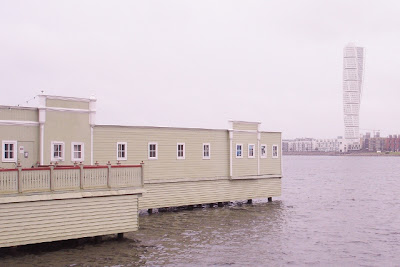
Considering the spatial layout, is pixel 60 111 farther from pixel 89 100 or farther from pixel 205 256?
pixel 205 256

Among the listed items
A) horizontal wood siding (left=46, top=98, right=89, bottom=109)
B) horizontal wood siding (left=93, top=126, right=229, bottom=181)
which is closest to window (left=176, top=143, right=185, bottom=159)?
horizontal wood siding (left=93, top=126, right=229, bottom=181)

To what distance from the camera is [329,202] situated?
162ft

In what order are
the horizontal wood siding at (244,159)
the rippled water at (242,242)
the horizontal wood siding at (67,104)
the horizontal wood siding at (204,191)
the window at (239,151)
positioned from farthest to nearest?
the window at (239,151), the horizontal wood siding at (244,159), the horizontal wood siding at (204,191), the horizontal wood siding at (67,104), the rippled water at (242,242)

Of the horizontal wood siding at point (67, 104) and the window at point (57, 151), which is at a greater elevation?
the horizontal wood siding at point (67, 104)

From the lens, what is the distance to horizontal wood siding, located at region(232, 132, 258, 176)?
1503 inches

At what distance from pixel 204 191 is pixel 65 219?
16.2 metres

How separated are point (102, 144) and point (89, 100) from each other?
3065mm

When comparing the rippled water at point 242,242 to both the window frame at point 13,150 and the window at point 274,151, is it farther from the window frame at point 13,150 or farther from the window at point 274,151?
the window frame at point 13,150

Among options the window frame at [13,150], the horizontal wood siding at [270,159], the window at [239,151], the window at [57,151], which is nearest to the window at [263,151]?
the horizontal wood siding at [270,159]

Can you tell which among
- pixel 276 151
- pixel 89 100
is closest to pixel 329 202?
pixel 276 151

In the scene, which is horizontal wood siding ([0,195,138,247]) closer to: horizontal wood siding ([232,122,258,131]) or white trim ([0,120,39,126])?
white trim ([0,120,39,126])

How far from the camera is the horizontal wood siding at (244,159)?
125 feet

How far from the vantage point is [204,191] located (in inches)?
1436

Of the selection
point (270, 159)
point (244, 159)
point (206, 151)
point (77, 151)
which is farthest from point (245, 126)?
point (77, 151)
